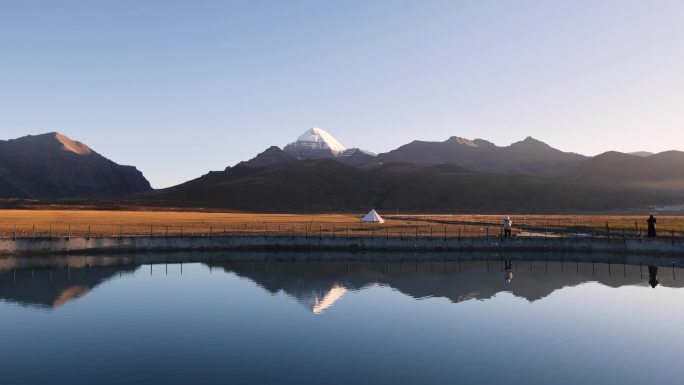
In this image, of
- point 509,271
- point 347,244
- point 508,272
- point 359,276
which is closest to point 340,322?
point 359,276

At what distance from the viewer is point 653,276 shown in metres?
42.3

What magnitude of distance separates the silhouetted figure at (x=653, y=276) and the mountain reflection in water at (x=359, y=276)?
0.07 metres

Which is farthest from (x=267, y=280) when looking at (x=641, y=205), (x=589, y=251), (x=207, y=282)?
(x=641, y=205)

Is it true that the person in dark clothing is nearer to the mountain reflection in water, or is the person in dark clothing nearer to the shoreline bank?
the mountain reflection in water

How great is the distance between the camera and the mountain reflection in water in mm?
35625

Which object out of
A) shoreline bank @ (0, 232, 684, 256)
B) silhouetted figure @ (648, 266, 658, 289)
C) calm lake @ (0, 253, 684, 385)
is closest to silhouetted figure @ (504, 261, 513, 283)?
calm lake @ (0, 253, 684, 385)

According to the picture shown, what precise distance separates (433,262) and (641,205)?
150 m

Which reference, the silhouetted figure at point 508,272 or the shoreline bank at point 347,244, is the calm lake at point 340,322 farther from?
the shoreline bank at point 347,244

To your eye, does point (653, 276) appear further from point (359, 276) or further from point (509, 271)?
point (359, 276)

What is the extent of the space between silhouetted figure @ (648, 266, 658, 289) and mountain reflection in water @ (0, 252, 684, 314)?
0.22ft

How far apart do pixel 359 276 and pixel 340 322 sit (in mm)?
15138

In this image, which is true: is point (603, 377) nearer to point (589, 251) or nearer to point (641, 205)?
point (589, 251)

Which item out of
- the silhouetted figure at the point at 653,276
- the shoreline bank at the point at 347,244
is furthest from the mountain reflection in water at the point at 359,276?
the shoreline bank at the point at 347,244

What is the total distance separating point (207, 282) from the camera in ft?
132
